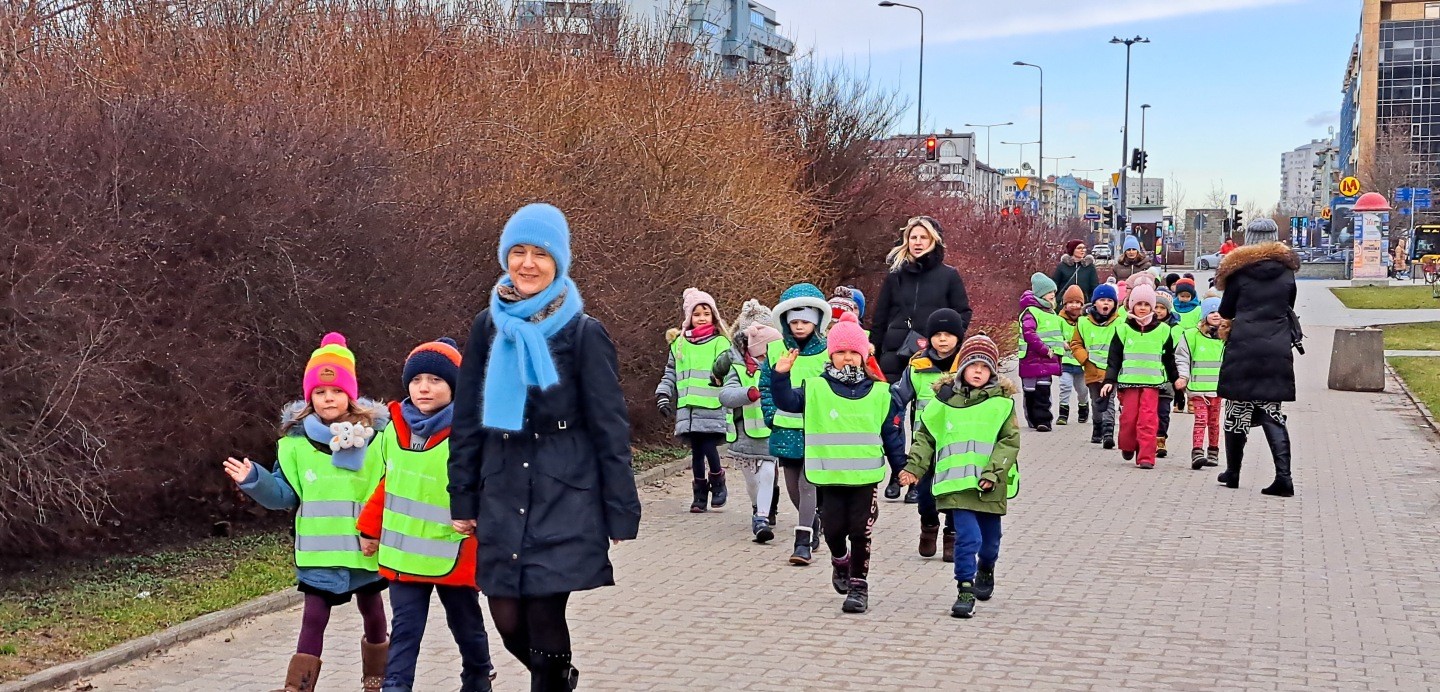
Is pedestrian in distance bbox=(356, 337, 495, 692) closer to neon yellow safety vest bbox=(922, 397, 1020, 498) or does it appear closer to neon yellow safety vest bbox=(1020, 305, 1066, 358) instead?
neon yellow safety vest bbox=(922, 397, 1020, 498)

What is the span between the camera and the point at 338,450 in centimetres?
575

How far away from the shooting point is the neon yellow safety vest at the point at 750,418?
10.0 metres

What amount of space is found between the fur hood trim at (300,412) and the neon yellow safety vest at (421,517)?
1.64 ft

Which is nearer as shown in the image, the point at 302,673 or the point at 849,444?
the point at 302,673

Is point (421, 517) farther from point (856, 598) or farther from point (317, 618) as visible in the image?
point (856, 598)

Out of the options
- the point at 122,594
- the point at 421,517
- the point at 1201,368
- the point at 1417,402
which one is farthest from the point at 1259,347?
the point at 1417,402

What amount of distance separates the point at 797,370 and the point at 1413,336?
2834 centimetres

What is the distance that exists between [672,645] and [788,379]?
68.8 inches

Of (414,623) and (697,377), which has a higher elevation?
(697,377)

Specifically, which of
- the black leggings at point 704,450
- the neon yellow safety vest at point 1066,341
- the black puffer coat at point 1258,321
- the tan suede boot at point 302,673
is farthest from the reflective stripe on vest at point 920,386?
the neon yellow safety vest at point 1066,341

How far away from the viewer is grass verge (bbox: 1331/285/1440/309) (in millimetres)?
45938

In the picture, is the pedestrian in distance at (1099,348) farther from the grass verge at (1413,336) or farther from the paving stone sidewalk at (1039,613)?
the grass verge at (1413,336)

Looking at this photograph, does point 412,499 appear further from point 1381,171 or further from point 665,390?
point 1381,171

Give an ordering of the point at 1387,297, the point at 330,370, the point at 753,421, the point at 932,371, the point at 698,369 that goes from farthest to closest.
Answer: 1. the point at 1387,297
2. the point at 698,369
3. the point at 753,421
4. the point at 932,371
5. the point at 330,370
